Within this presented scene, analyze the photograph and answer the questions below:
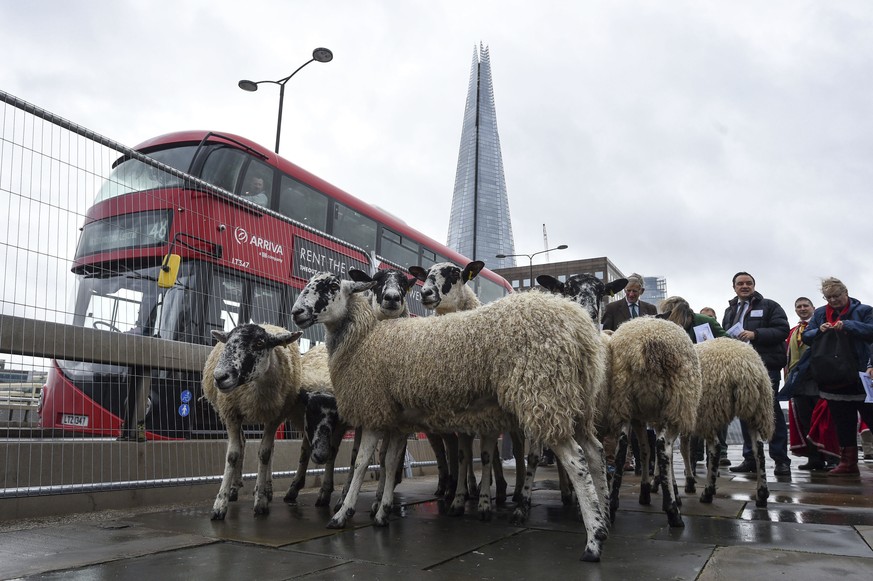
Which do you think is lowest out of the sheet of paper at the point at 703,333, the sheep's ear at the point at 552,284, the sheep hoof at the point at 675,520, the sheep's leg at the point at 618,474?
the sheep hoof at the point at 675,520

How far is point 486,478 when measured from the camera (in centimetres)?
482

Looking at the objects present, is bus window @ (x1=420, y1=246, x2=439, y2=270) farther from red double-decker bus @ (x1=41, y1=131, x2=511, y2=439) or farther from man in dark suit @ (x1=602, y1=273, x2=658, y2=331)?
man in dark suit @ (x1=602, y1=273, x2=658, y2=331)

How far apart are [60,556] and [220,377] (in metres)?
1.46

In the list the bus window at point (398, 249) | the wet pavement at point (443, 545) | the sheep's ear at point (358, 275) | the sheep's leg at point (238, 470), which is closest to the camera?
the wet pavement at point (443, 545)

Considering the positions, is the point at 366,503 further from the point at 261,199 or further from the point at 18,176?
the point at 261,199

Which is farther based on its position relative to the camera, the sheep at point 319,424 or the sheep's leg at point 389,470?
the sheep at point 319,424

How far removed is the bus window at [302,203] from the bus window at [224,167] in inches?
37.2

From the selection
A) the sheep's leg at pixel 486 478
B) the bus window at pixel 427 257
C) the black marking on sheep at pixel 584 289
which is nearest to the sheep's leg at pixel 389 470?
the sheep's leg at pixel 486 478

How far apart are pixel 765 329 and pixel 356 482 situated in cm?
517

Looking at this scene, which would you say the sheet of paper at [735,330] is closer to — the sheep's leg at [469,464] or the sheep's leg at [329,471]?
the sheep's leg at [469,464]

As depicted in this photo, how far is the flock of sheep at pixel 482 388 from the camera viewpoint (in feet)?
12.6

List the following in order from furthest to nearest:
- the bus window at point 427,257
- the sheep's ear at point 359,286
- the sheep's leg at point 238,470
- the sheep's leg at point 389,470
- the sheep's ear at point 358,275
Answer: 1. the bus window at point 427,257
2. the sheep's ear at point 358,275
3. the sheep's ear at point 359,286
4. the sheep's leg at point 238,470
5. the sheep's leg at point 389,470

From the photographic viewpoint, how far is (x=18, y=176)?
4727 millimetres

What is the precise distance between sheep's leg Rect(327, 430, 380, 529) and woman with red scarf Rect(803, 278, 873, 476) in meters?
5.80
